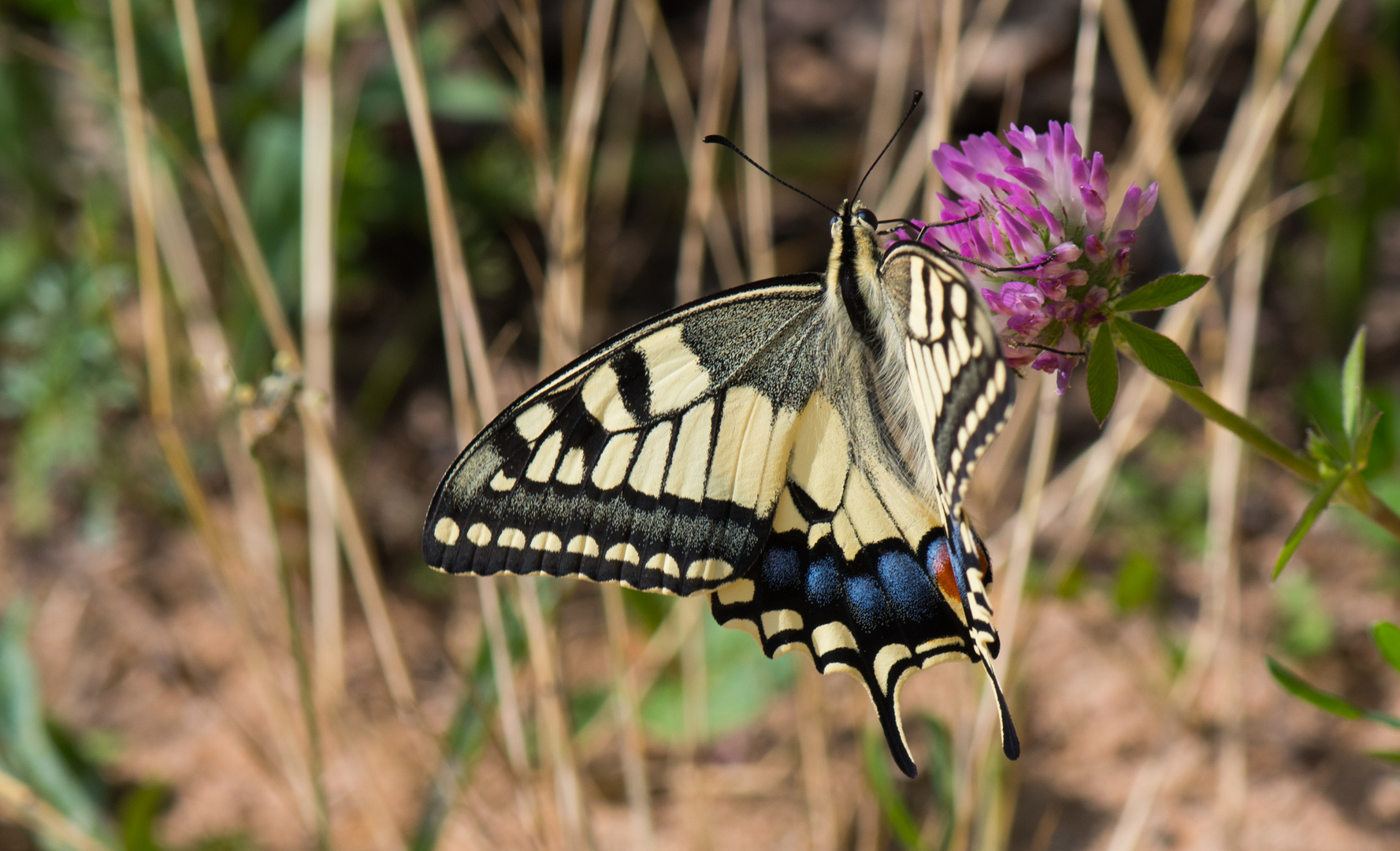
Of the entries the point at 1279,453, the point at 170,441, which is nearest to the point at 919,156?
the point at 1279,453

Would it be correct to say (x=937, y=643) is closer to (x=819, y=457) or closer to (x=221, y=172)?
(x=819, y=457)

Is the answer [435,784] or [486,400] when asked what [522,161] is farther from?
[435,784]

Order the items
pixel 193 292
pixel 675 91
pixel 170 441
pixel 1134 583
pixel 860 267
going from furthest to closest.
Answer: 1. pixel 675 91
2. pixel 193 292
3. pixel 1134 583
4. pixel 170 441
5. pixel 860 267

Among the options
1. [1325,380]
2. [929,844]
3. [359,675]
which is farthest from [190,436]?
[1325,380]

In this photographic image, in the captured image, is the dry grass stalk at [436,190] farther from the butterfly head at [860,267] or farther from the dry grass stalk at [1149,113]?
the dry grass stalk at [1149,113]

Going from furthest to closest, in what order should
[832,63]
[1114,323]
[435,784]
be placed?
[832,63] < [435,784] < [1114,323]

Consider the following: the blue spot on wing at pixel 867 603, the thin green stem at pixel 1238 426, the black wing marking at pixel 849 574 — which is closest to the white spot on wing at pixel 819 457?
the black wing marking at pixel 849 574
